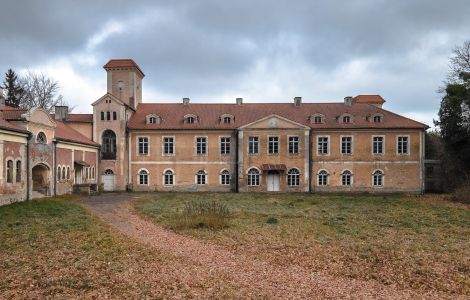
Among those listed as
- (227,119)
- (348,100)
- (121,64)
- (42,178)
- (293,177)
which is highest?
(121,64)

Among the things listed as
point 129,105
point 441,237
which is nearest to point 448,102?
point 441,237

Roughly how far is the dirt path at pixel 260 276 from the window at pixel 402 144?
28.0 m

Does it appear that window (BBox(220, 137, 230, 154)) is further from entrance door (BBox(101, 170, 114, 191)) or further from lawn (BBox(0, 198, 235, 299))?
lawn (BBox(0, 198, 235, 299))

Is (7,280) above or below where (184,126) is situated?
below

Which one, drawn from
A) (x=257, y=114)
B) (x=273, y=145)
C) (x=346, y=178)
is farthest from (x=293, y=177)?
(x=257, y=114)

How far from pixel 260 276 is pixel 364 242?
4891 mm

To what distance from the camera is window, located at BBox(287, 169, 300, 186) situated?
35.4 meters

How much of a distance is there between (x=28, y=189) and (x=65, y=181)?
5.27m

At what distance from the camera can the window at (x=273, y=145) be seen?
3541cm

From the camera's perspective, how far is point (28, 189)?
23.8 meters

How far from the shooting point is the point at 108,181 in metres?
36.0

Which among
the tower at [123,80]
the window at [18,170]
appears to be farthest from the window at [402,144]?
the window at [18,170]

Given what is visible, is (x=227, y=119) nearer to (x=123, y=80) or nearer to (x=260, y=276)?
(x=123, y=80)

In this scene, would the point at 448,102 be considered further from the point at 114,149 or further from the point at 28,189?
the point at 28,189
